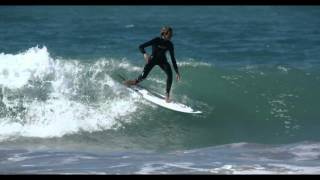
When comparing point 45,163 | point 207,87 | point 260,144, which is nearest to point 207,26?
point 207,87

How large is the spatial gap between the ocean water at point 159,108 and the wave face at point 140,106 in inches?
0.9

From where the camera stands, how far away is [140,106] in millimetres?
15633

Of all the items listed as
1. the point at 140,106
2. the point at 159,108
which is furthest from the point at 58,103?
the point at 159,108

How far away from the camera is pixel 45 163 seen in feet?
35.4

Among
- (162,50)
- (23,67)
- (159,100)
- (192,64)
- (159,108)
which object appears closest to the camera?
(162,50)

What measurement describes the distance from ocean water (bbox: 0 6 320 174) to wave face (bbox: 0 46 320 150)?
0.9 inches

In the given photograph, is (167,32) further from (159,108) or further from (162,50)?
(159,108)

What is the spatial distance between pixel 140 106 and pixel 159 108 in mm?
411

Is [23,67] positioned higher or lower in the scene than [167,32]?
higher

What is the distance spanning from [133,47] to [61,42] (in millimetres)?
2446

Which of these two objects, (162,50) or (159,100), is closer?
(162,50)

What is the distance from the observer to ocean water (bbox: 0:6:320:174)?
1123 centimetres

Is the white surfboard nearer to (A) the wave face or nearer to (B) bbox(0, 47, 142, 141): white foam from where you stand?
(A) the wave face

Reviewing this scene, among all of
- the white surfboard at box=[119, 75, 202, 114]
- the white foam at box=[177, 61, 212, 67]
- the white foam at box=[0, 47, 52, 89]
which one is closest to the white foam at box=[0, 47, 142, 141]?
the white foam at box=[0, 47, 52, 89]
